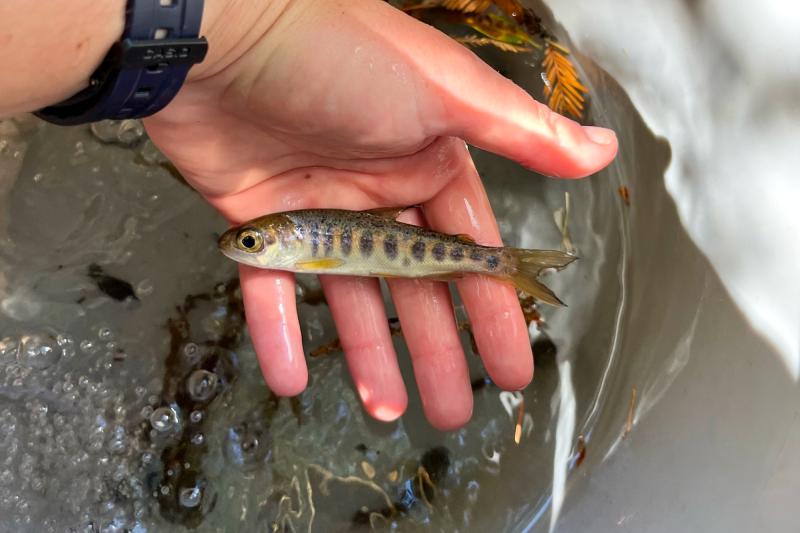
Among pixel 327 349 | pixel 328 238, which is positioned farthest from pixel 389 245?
pixel 327 349

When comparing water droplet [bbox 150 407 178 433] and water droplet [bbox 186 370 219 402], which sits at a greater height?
water droplet [bbox 186 370 219 402]

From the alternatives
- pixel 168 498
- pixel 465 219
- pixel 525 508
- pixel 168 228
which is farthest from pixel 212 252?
pixel 525 508

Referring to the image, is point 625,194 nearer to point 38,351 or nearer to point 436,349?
point 436,349

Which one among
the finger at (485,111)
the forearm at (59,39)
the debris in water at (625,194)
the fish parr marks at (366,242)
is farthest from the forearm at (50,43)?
the debris in water at (625,194)

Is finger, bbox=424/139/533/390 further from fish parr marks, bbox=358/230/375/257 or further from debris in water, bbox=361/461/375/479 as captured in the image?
debris in water, bbox=361/461/375/479

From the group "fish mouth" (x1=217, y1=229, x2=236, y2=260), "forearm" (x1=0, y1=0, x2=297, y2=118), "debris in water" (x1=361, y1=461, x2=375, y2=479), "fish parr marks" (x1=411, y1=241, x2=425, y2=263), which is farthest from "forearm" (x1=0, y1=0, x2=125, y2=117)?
"debris in water" (x1=361, y1=461, x2=375, y2=479)

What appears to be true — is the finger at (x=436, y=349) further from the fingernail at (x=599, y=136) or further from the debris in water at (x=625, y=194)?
the debris in water at (x=625, y=194)

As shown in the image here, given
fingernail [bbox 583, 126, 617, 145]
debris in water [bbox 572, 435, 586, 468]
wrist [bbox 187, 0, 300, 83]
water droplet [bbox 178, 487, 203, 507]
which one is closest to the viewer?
wrist [bbox 187, 0, 300, 83]
